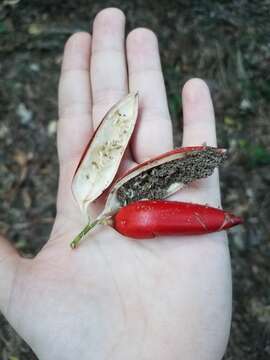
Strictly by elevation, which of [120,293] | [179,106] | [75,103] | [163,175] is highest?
[75,103]

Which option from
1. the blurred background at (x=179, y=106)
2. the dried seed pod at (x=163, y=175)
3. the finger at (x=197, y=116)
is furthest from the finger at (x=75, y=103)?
the blurred background at (x=179, y=106)

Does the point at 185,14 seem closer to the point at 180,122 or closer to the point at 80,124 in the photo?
the point at 180,122

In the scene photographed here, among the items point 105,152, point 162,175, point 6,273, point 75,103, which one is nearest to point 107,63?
point 75,103

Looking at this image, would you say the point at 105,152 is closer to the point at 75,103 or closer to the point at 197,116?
the point at 75,103

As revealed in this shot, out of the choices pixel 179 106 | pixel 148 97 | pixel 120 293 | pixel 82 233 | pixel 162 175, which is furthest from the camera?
pixel 179 106

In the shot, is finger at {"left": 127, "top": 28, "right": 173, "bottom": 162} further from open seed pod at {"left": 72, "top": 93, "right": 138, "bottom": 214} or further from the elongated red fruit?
the elongated red fruit

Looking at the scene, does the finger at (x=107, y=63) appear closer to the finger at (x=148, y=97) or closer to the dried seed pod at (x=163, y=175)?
the finger at (x=148, y=97)

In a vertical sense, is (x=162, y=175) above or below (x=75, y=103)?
below
